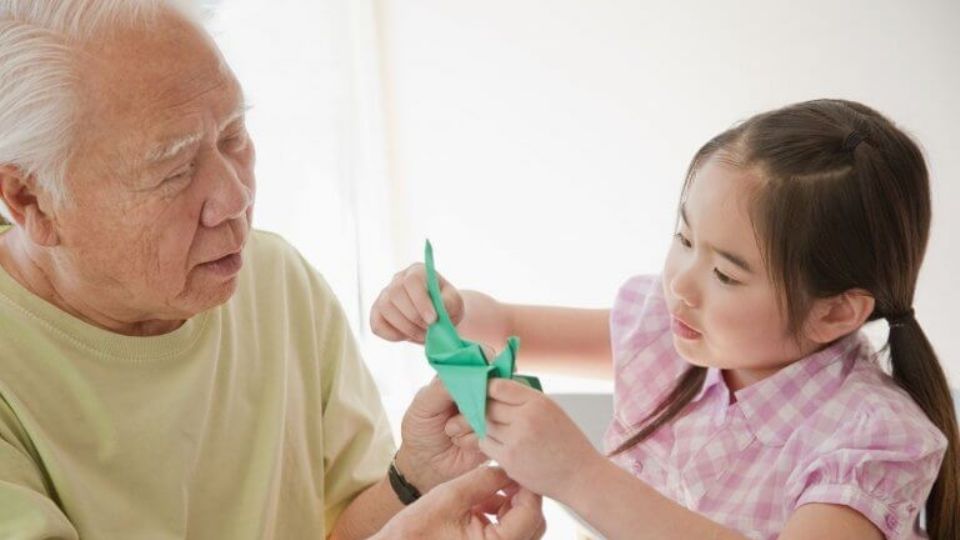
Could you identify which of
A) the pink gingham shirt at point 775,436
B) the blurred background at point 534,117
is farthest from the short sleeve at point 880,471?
the blurred background at point 534,117

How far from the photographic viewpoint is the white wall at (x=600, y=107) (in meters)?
2.64

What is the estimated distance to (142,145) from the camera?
4.03 feet

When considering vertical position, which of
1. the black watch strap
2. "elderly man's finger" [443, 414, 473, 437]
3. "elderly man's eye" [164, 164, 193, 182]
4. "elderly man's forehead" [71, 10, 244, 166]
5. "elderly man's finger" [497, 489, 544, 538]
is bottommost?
the black watch strap

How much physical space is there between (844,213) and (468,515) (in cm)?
62

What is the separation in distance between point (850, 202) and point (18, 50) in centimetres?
102

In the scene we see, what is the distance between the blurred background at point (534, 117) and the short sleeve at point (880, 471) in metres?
1.36

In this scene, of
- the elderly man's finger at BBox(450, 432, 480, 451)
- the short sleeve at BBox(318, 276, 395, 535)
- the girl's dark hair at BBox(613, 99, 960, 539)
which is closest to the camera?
the girl's dark hair at BBox(613, 99, 960, 539)

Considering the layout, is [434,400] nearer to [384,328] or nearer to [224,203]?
[384,328]

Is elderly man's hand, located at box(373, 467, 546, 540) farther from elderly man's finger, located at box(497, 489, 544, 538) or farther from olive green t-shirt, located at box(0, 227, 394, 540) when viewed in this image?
olive green t-shirt, located at box(0, 227, 394, 540)

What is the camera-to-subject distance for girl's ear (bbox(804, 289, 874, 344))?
144cm

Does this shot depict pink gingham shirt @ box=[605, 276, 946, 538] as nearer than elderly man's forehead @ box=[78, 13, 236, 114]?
No

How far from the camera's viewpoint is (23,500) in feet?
3.92

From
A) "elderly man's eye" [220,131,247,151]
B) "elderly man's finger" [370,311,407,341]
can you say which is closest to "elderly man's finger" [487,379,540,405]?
"elderly man's finger" [370,311,407,341]

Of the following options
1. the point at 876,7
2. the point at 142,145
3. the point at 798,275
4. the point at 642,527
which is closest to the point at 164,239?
the point at 142,145
